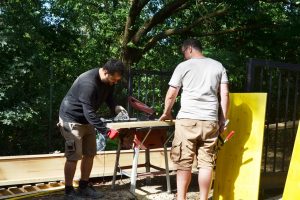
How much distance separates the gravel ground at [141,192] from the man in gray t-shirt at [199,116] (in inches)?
40.1

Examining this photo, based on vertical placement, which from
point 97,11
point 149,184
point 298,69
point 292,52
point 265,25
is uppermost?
point 97,11

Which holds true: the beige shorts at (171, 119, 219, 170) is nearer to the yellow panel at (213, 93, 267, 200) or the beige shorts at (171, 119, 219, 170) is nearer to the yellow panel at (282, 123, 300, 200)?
the yellow panel at (213, 93, 267, 200)

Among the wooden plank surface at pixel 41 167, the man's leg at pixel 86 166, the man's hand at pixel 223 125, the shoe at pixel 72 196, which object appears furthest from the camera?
the wooden plank surface at pixel 41 167

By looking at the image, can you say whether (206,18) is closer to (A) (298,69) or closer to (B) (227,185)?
(A) (298,69)

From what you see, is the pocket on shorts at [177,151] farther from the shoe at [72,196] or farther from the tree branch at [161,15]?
the tree branch at [161,15]

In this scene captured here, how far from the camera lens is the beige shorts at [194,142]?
3.78 meters

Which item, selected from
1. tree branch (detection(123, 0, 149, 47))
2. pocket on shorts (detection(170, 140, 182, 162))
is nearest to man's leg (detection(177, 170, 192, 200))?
pocket on shorts (detection(170, 140, 182, 162))

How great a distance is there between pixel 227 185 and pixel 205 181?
438mm

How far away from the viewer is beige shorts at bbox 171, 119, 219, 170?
12.4 ft

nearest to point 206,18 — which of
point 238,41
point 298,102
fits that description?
point 238,41

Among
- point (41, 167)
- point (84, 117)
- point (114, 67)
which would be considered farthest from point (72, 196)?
point (114, 67)

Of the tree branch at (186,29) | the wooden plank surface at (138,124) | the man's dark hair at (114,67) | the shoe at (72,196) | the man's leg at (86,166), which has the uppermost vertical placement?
the tree branch at (186,29)

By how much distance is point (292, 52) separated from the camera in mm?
10844

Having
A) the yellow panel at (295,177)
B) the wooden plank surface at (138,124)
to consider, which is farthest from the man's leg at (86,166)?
the yellow panel at (295,177)
